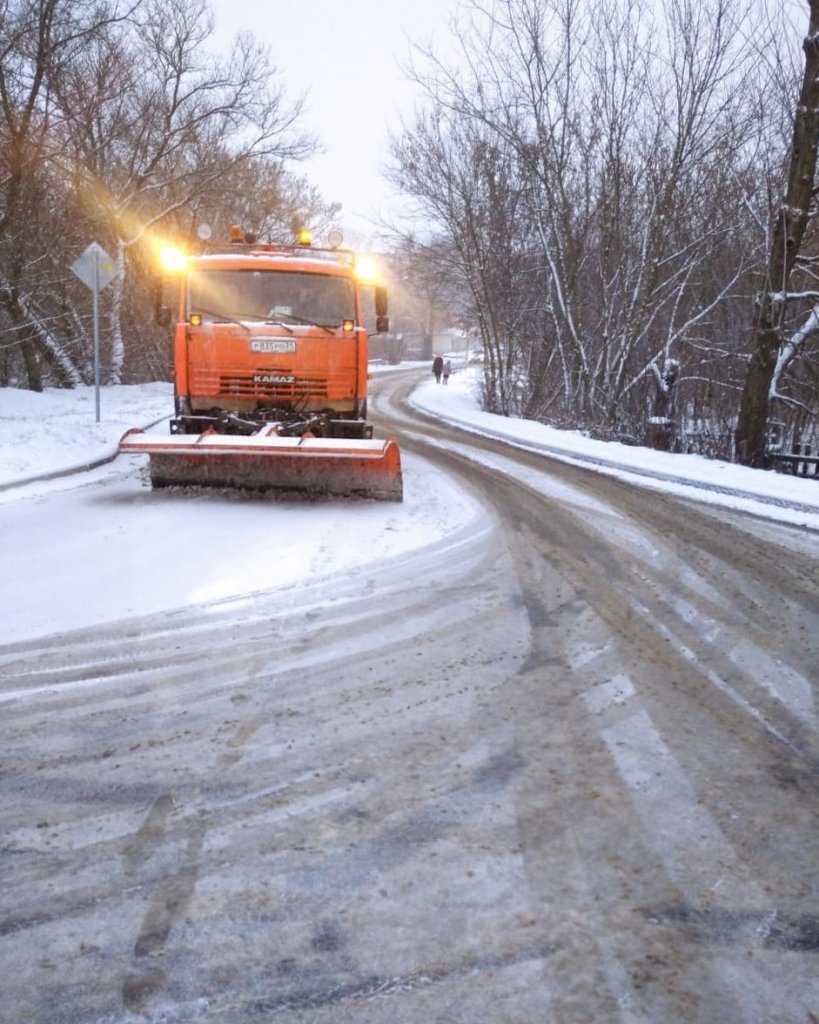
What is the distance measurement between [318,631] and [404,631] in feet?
1.54

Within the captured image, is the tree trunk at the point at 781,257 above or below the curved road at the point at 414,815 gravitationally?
above

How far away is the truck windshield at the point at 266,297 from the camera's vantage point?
9258 mm

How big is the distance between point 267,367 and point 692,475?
19.2 ft

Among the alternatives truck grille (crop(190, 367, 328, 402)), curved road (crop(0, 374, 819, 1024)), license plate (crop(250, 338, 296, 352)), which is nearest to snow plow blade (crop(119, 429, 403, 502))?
truck grille (crop(190, 367, 328, 402))

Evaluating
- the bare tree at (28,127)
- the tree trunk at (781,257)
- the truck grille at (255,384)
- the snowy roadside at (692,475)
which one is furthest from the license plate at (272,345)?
the bare tree at (28,127)

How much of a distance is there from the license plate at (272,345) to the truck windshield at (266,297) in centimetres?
29

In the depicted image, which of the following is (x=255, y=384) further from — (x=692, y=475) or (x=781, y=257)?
(x=781, y=257)

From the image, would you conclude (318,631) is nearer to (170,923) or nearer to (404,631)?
(404,631)

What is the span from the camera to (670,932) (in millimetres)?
2105

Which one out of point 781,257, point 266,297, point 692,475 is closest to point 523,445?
point 692,475

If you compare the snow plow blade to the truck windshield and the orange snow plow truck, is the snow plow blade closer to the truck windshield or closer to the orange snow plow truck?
the orange snow plow truck

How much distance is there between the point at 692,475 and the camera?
A: 11.2 meters

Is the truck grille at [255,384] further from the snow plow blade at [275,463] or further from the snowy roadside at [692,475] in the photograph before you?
the snowy roadside at [692,475]

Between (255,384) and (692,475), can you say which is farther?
(692,475)
